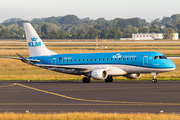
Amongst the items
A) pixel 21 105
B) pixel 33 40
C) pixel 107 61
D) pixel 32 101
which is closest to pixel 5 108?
pixel 21 105

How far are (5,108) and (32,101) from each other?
3745 mm

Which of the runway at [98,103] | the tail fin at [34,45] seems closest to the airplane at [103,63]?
the tail fin at [34,45]

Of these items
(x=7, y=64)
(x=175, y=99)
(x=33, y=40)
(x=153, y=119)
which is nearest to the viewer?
(x=153, y=119)

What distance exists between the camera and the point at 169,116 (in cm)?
1841

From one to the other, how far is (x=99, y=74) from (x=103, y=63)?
264cm

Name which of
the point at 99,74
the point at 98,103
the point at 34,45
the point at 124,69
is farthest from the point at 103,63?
the point at 98,103

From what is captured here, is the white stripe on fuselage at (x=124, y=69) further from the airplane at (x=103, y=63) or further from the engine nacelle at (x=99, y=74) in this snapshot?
the engine nacelle at (x=99, y=74)

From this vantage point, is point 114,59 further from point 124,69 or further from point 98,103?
point 98,103

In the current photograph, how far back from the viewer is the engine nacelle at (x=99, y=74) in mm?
43847

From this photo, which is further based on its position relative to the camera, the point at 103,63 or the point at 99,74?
the point at 103,63

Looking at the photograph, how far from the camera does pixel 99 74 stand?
1730 inches

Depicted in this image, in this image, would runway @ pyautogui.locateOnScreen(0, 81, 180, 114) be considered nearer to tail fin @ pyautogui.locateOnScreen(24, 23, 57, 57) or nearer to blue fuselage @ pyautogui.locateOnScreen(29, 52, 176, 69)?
blue fuselage @ pyautogui.locateOnScreen(29, 52, 176, 69)

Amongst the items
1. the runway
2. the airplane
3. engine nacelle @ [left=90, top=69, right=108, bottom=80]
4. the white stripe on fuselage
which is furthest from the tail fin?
the runway

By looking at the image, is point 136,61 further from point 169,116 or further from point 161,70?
point 169,116
